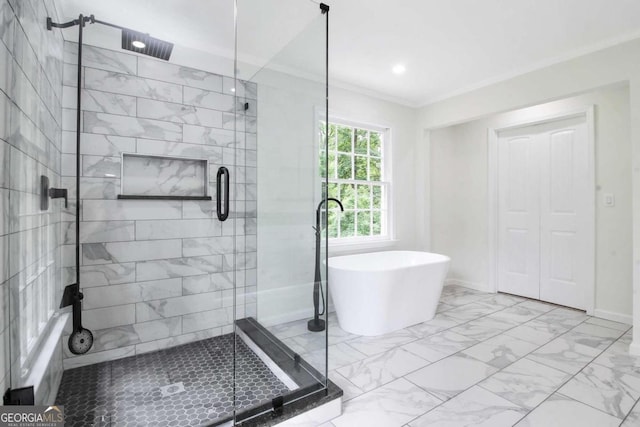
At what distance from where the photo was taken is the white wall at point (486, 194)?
3.07 metres

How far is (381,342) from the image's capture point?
2646mm

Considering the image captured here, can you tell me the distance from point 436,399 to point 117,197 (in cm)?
247

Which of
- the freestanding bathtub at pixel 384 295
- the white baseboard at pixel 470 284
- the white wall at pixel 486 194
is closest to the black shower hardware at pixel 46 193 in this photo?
the freestanding bathtub at pixel 384 295

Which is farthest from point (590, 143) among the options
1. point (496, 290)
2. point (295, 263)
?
point (295, 263)

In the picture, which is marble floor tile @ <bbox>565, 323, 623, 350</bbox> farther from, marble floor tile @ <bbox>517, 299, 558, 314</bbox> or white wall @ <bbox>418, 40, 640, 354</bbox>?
marble floor tile @ <bbox>517, 299, 558, 314</bbox>

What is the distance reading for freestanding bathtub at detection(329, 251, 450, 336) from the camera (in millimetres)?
2715

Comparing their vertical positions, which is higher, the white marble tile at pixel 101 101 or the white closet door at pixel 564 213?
the white marble tile at pixel 101 101

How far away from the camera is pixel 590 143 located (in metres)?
3.26

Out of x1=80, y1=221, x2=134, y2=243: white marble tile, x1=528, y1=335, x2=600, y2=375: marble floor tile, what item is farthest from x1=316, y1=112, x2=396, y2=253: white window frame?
x1=80, y1=221, x2=134, y2=243: white marble tile

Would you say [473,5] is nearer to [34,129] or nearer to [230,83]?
[230,83]

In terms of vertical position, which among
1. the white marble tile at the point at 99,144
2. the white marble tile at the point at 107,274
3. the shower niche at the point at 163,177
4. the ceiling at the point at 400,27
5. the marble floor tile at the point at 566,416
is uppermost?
the ceiling at the point at 400,27

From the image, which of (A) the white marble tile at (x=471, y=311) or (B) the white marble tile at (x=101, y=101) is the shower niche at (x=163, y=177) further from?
(A) the white marble tile at (x=471, y=311)

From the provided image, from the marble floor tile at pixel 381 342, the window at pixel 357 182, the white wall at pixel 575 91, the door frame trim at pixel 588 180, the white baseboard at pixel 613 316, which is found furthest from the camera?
the window at pixel 357 182

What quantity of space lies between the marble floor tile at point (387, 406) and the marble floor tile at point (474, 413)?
0.19 ft
